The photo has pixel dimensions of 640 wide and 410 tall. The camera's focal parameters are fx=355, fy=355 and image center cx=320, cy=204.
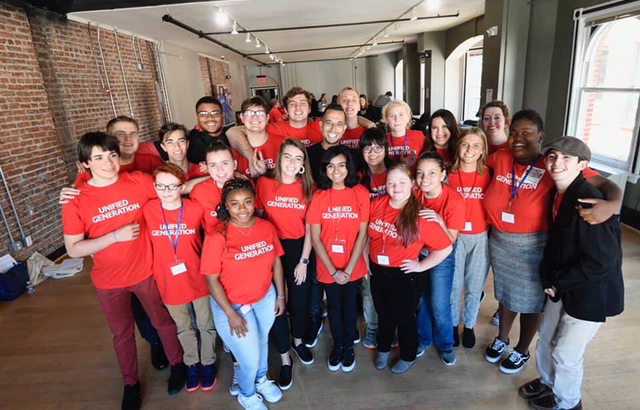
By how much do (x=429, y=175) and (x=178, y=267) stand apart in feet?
5.26

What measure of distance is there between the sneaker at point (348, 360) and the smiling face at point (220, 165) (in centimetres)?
149

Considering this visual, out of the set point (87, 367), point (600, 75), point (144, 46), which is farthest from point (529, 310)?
point (144, 46)

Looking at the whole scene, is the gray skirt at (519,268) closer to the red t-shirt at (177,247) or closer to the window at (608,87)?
the red t-shirt at (177,247)

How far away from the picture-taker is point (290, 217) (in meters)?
2.32

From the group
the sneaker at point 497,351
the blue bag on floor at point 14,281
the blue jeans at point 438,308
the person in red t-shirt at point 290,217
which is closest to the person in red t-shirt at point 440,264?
the blue jeans at point 438,308

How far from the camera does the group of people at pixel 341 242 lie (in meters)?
1.93

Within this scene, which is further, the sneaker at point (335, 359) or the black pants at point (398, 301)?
the sneaker at point (335, 359)

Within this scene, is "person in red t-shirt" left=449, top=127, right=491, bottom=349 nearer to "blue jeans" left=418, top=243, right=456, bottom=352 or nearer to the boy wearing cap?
"blue jeans" left=418, top=243, right=456, bottom=352

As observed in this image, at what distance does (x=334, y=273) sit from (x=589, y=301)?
1.36 meters

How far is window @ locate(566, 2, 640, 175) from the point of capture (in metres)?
4.43

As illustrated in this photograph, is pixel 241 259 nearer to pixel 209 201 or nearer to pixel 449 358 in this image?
pixel 209 201

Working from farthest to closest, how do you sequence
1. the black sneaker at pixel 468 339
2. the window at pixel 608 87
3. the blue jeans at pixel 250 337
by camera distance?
the window at pixel 608 87 → the black sneaker at pixel 468 339 → the blue jeans at pixel 250 337

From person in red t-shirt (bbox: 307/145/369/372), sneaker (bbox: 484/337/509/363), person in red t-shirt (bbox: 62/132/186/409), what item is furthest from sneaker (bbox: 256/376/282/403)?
sneaker (bbox: 484/337/509/363)

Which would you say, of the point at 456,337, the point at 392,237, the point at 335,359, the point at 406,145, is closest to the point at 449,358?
the point at 456,337
